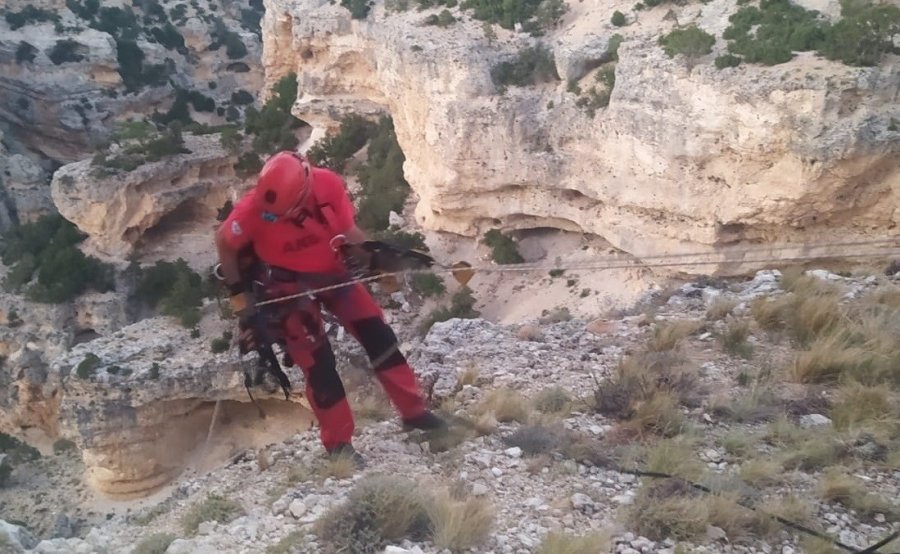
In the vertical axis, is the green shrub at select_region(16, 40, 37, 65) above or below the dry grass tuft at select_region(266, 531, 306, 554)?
above

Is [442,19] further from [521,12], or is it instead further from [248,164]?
[248,164]

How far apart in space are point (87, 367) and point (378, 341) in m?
11.3

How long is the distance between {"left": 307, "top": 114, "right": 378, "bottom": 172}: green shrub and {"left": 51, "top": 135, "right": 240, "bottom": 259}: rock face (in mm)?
2992

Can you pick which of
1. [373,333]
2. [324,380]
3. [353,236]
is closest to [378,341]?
[373,333]

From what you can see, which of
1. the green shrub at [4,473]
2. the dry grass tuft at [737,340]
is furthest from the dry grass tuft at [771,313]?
the green shrub at [4,473]

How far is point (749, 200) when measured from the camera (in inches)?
496

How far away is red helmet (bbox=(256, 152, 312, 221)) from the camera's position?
398 cm

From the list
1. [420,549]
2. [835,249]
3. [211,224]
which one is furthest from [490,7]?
[420,549]

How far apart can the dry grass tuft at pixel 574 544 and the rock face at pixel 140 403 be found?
10772 millimetres

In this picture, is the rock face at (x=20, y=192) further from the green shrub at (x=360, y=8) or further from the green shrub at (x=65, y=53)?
the green shrub at (x=360, y=8)

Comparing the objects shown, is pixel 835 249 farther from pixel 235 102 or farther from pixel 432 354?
pixel 235 102

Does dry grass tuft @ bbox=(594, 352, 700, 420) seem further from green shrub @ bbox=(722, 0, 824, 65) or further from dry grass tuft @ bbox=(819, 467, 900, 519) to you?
green shrub @ bbox=(722, 0, 824, 65)

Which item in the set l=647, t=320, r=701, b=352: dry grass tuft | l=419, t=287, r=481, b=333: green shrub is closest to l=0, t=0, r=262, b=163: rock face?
l=419, t=287, r=481, b=333: green shrub

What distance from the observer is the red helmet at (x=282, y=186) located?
13.1 ft
